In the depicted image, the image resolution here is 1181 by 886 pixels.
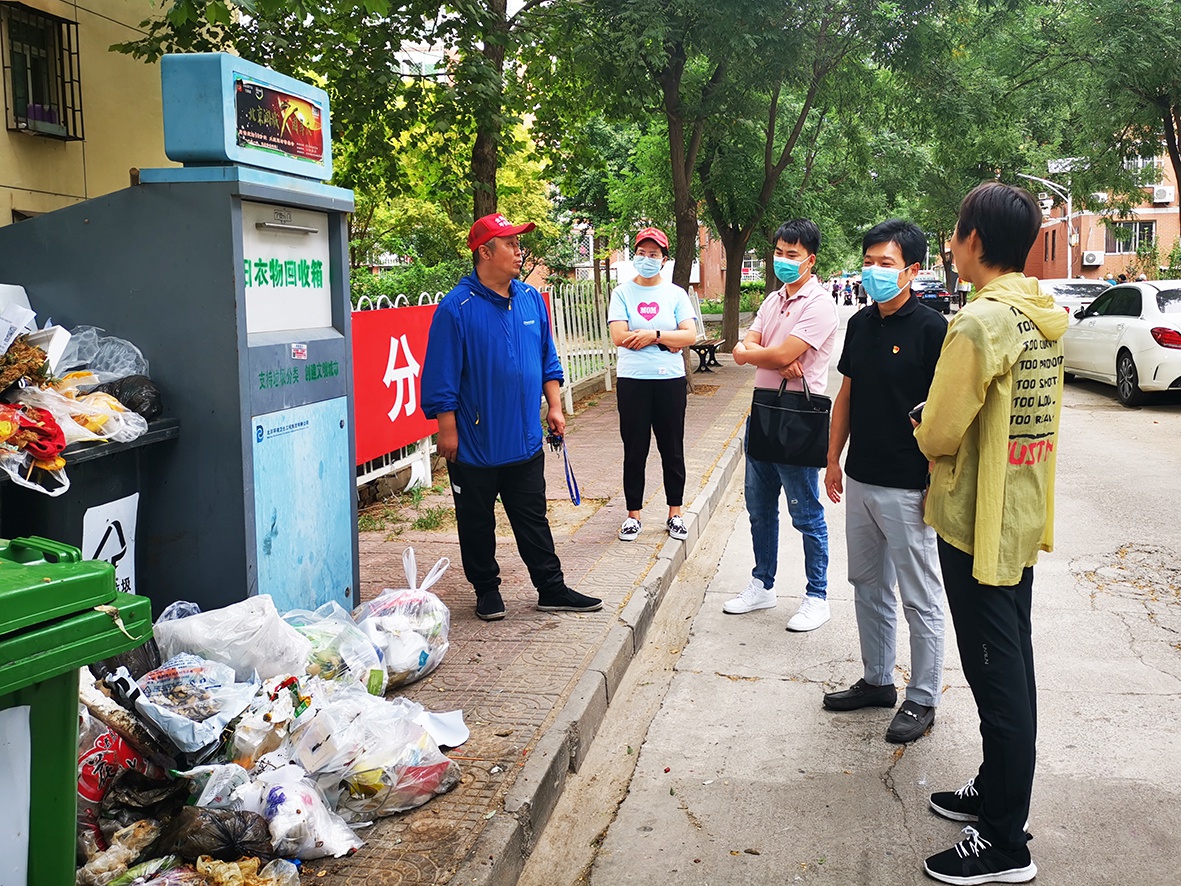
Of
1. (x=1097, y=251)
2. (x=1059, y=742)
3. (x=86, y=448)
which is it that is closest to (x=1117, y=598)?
(x=1059, y=742)

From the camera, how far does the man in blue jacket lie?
538 cm

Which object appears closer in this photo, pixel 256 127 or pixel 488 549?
pixel 256 127

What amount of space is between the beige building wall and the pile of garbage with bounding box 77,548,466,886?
7680 millimetres

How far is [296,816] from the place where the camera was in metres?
3.23

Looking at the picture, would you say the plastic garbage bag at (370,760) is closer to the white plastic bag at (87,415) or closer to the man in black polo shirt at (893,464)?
the white plastic bag at (87,415)

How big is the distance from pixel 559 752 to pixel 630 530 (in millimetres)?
3391

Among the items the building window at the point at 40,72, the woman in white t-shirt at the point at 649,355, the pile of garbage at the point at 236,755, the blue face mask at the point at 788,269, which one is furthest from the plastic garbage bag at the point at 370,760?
the building window at the point at 40,72

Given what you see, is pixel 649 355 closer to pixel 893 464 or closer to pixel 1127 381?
pixel 893 464

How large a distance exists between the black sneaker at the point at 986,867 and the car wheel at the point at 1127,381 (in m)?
13.0

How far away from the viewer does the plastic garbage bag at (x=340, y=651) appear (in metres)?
4.18

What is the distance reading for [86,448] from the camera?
3.78 meters

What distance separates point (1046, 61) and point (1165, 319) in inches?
384

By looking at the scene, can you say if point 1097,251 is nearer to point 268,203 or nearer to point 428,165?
point 428,165

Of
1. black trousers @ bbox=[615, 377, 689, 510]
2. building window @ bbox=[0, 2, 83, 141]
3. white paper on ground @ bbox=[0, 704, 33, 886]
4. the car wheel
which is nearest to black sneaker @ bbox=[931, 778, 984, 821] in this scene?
white paper on ground @ bbox=[0, 704, 33, 886]
